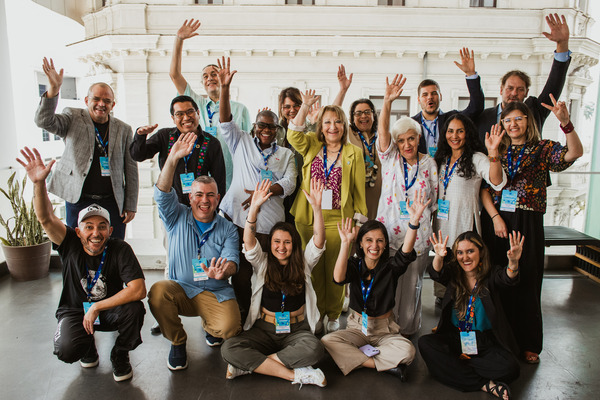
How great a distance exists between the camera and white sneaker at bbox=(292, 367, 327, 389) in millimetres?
2637

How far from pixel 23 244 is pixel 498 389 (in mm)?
4658

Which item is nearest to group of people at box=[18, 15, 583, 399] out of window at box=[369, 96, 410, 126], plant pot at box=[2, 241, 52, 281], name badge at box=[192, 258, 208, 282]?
name badge at box=[192, 258, 208, 282]

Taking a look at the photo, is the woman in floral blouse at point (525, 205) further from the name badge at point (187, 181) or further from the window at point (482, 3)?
the window at point (482, 3)

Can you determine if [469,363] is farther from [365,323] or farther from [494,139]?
[494,139]

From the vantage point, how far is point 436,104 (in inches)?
142

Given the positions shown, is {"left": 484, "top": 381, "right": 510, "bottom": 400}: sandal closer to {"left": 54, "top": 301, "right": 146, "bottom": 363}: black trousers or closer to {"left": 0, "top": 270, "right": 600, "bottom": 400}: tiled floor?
{"left": 0, "top": 270, "right": 600, "bottom": 400}: tiled floor

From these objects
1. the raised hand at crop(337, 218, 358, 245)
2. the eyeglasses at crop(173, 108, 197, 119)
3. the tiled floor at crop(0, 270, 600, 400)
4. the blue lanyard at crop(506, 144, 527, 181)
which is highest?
the eyeglasses at crop(173, 108, 197, 119)

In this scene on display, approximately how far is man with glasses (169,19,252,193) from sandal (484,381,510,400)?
2.49m

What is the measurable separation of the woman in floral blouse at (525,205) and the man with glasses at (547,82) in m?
0.40

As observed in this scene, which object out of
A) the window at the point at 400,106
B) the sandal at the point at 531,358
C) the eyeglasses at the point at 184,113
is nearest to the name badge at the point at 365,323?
the sandal at the point at 531,358

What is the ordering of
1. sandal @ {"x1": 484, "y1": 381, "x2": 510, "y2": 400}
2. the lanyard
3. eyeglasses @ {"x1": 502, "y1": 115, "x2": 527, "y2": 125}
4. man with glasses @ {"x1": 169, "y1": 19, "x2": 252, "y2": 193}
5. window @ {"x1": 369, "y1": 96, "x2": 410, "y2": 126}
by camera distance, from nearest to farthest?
1. sandal @ {"x1": 484, "y1": 381, "x2": 510, "y2": 400}
2. the lanyard
3. eyeglasses @ {"x1": 502, "y1": 115, "x2": 527, "y2": 125}
4. man with glasses @ {"x1": 169, "y1": 19, "x2": 252, "y2": 193}
5. window @ {"x1": 369, "y1": 96, "x2": 410, "y2": 126}

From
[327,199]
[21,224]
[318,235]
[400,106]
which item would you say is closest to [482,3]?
[400,106]

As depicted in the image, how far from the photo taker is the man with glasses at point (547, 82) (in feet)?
10.5

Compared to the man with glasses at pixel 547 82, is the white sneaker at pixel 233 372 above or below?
below
